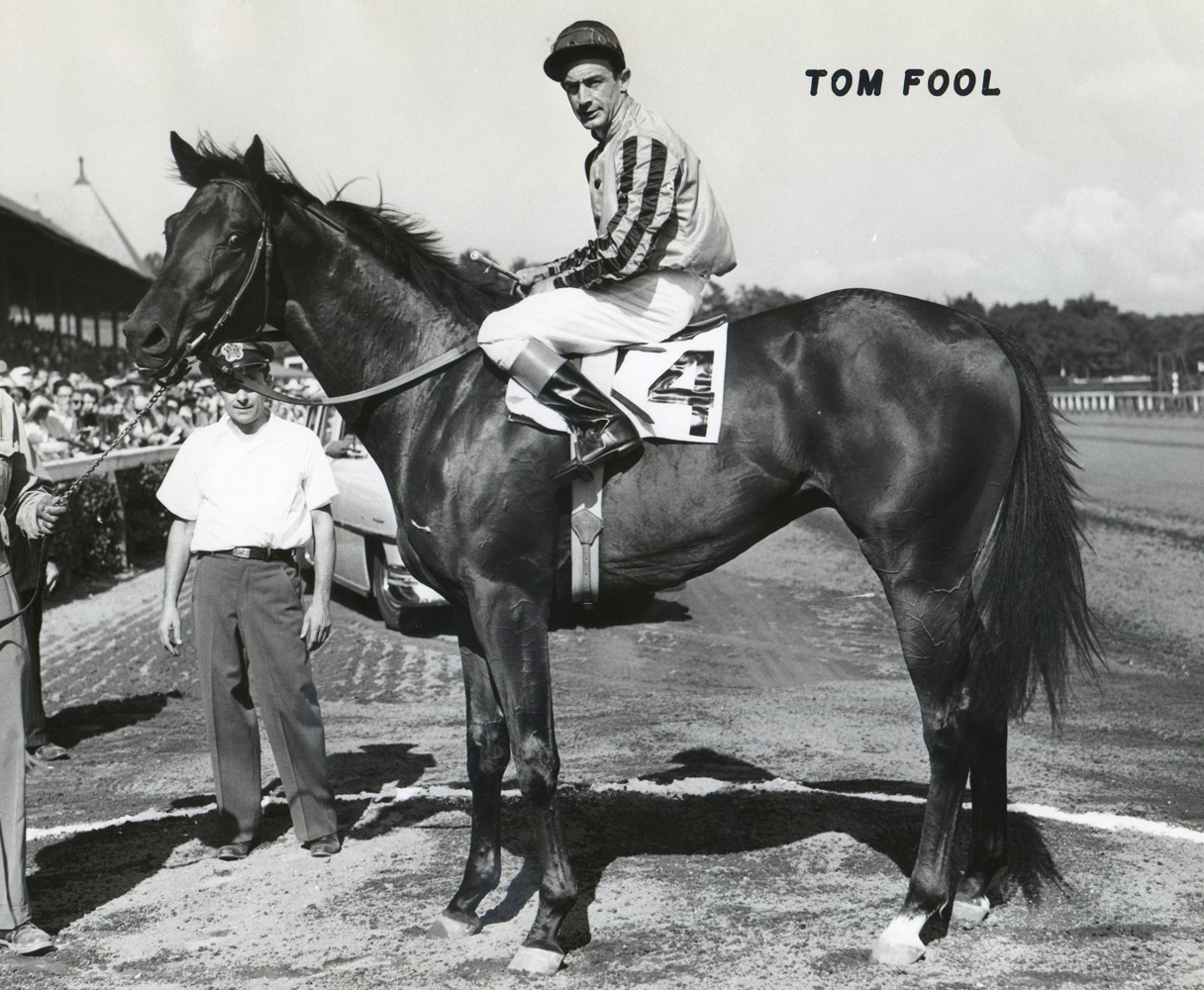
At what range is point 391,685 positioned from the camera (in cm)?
796

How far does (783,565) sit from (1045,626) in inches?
385

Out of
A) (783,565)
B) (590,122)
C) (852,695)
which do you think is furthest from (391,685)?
(783,565)

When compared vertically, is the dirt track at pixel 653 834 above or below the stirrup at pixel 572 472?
below

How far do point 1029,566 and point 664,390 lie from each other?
4.26ft

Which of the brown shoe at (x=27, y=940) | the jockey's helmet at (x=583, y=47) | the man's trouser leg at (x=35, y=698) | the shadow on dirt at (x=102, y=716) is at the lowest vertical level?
the brown shoe at (x=27, y=940)

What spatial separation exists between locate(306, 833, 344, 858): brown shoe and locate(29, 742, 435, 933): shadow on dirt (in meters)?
0.25

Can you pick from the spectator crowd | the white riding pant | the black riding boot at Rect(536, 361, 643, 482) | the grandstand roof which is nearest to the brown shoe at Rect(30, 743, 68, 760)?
the spectator crowd

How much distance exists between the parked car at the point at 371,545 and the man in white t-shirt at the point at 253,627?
425 cm

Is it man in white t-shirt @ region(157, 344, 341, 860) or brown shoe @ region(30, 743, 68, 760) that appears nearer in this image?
man in white t-shirt @ region(157, 344, 341, 860)

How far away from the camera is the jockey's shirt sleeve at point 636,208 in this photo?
364 cm

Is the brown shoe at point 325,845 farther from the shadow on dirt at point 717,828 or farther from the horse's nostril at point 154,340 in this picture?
the horse's nostril at point 154,340

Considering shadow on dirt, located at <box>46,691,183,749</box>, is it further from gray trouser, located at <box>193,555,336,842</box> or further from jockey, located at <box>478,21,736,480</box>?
jockey, located at <box>478,21,736,480</box>

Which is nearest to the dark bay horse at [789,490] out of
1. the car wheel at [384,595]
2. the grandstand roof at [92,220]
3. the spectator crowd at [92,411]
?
the car wheel at [384,595]

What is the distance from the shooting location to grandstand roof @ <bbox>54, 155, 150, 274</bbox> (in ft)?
125
